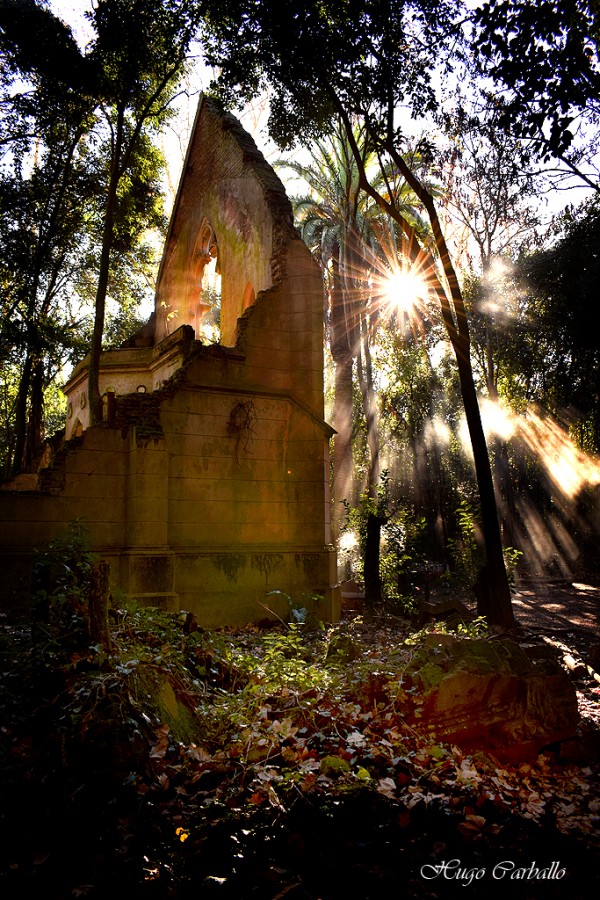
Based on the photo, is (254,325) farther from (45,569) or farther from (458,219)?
(458,219)

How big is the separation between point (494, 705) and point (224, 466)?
7.67 meters

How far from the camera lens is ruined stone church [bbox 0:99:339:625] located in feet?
35.4

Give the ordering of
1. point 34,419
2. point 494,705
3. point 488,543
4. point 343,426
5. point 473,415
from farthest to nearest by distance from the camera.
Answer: point 343,426, point 34,419, point 473,415, point 488,543, point 494,705

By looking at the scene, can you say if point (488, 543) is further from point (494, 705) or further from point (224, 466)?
point (494, 705)

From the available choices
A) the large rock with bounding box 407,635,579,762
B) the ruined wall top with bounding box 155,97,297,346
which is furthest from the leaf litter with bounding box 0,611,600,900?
the ruined wall top with bounding box 155,97,297,346

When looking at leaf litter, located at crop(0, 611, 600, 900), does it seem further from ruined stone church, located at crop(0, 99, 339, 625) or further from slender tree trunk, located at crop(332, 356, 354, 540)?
slender tree trunk, located at crop(332, 356, 354, 540)

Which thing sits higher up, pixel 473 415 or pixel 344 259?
pixel 344 259

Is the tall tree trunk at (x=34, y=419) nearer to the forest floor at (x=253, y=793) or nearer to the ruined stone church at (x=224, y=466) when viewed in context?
the ruined stone church at (x=224, y=466)

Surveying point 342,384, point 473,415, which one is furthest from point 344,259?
point 473,415

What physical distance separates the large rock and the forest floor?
0.15 metres

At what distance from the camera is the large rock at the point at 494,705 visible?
5273 mm

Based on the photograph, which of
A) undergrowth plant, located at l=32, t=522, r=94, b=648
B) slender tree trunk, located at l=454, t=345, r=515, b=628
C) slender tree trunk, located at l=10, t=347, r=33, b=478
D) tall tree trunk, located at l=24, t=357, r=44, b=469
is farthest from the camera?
tall tree trunk, located at l=24, t=357, r=44, b=469

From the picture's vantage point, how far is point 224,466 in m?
12.1

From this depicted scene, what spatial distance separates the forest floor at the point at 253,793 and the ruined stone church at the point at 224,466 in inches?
196
